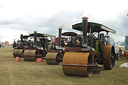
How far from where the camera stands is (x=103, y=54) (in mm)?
8914

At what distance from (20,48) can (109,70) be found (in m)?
9.85

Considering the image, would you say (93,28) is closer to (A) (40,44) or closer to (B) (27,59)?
(B) (27,59)

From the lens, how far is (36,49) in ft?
47.6

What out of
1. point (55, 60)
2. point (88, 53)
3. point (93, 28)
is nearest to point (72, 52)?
point (88, 53)

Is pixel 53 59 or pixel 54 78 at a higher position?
pixel 53 59

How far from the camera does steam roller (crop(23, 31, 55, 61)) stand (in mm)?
13414

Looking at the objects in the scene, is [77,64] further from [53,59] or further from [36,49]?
[36,49]

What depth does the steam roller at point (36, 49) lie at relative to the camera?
44.0 feet

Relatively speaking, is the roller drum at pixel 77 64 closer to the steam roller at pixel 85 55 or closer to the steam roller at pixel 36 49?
the steam roller at pixel 85 55

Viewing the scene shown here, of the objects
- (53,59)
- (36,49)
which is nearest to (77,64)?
(53,59)

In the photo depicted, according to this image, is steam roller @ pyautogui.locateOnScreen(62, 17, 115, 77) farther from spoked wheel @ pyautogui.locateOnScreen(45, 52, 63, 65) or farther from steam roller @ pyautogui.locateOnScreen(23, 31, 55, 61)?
steam roller @ pyautogui.locateOnScreen(23, 31, 55, 61)

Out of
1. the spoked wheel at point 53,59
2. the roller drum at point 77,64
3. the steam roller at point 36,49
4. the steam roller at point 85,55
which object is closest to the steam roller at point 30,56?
the steam roller at point 36,49

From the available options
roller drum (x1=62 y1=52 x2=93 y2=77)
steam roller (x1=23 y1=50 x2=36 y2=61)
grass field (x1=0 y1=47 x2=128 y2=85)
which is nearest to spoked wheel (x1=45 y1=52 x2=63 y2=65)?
steam roller (x1=23 y1=50 x2=36 y2=61)

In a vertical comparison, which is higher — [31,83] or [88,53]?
[88,53]
